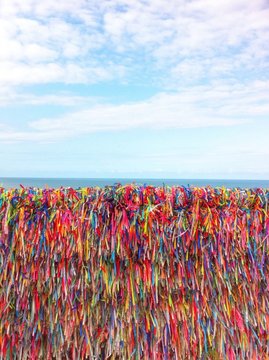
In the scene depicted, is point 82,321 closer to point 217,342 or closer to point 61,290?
point 61,290

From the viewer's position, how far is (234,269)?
7.52 ft

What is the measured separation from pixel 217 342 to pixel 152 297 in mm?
611

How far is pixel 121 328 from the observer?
2.26 m

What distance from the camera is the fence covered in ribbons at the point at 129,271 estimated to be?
2.21m

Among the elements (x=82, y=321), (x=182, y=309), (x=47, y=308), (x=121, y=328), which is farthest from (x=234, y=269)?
(x=47, y=308)

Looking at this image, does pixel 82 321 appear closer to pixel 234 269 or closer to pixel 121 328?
pixel 121 328

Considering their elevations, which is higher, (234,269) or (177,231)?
(177,231)

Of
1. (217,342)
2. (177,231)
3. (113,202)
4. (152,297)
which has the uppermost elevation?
(113,202)

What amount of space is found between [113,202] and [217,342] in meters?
1.28

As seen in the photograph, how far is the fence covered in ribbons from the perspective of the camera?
221 cm

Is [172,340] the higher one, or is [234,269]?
[234,269]

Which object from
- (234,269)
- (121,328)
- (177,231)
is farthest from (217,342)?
(177,231)

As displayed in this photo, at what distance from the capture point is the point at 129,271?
224 centimetres

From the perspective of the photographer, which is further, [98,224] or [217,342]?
[217,342]
